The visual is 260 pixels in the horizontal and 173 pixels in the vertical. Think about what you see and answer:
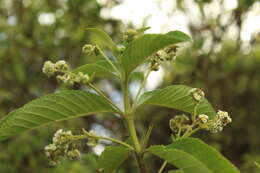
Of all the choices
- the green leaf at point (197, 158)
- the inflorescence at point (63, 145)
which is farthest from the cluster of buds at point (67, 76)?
the green leaf at point (197, 158)

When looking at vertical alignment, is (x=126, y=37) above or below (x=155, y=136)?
above

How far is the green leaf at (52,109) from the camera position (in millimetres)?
991

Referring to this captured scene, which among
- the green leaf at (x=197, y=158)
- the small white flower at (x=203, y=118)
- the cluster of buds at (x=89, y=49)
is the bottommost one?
the green leaf at (x=197, y=158)

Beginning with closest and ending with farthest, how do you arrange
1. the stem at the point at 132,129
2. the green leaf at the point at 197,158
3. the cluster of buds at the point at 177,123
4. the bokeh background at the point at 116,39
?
the green leaf at the point at 197,158, the stem at the point at 132,129, the cluster of buds at the point at 177,123, the bokeh background at the point at 116,39

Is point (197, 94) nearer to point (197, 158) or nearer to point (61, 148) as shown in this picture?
point (197, 158)

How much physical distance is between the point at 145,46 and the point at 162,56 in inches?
2.2

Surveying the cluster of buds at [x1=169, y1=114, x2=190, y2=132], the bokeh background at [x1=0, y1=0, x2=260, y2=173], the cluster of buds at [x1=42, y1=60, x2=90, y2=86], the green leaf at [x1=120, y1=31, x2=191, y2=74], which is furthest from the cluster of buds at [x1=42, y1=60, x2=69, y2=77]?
the bokeh background at [x1=0, y1=0, x2=260, y2=173]

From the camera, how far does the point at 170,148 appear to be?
36.5 inches

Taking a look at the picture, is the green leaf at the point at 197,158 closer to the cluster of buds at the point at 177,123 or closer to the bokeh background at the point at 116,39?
the cluster of buds at the point at 177,123

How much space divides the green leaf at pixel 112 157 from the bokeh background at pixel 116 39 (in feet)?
6.11

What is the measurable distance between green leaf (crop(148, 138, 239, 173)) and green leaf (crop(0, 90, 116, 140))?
18cm

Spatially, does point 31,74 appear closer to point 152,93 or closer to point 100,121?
point 100,121

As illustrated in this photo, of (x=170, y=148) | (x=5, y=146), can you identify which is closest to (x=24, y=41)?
(x=5, y=146)

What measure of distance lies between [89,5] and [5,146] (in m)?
1.09
